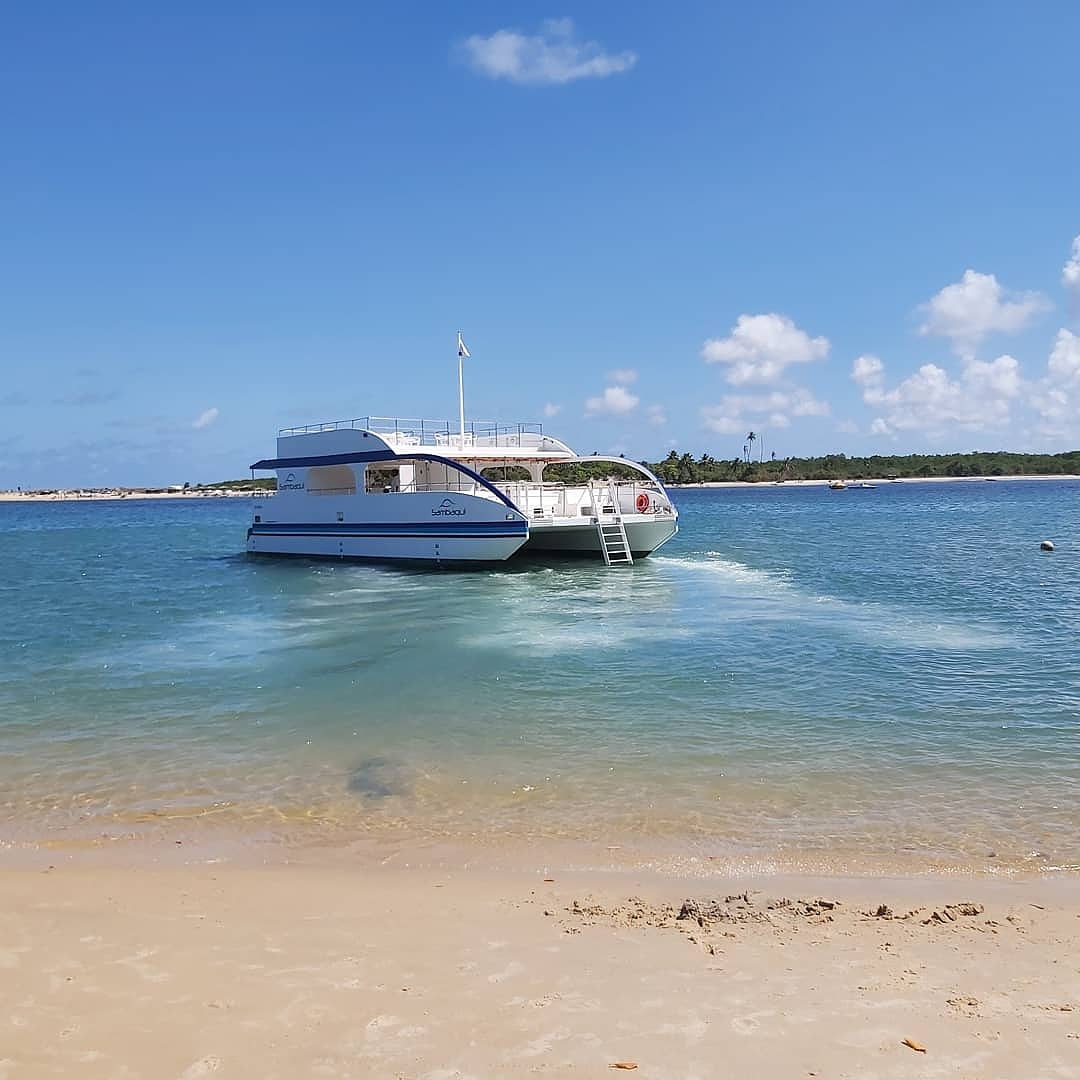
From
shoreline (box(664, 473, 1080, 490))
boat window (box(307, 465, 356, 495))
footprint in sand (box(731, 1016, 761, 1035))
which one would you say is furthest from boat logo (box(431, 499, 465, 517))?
shoreline (box(664, 473, 1080, 490))

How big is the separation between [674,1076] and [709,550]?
34.0m

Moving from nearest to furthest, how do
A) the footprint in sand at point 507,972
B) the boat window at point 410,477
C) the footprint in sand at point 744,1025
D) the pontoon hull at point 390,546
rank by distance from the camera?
1. the footprint in sand at point 744,1025
2. the footprint in sand at point 507,972
3. the pontoon hull at point 390,546
4. the boat window at point 410,477

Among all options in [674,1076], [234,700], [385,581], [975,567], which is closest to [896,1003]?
[674,1076]

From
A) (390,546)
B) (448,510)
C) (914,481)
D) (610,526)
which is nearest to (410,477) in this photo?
(390,546)

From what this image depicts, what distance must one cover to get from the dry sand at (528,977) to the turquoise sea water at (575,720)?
103cm

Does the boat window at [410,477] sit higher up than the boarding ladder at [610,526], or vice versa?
the boat window at [410,477]

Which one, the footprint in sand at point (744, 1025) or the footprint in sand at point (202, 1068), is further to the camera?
the footprint in sand at point (744, 1025)

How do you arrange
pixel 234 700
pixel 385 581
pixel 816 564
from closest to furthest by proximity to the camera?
pixel 234 700, pixel 385 581, pixel 816 564

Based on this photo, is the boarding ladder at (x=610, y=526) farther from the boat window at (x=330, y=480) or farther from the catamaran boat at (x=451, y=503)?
the boat window at (x=330, y=480)

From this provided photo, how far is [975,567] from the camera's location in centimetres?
2830

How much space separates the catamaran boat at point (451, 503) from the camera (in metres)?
28.0

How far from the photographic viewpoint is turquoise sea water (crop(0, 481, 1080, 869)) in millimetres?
7668

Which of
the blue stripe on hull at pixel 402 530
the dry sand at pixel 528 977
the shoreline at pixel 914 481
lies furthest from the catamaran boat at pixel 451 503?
the shoreline at pixel 914 481

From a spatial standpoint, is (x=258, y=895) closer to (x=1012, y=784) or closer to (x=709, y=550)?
A: (x=1012, y=784)
